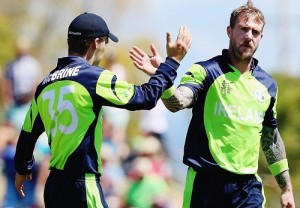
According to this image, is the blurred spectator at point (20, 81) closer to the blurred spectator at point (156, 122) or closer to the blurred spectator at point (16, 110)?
the blurred spectator at point (16, 110)

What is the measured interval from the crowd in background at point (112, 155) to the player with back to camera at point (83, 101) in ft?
19.6

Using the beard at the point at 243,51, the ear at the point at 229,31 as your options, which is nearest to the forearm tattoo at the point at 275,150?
the beard at the point at 243,51

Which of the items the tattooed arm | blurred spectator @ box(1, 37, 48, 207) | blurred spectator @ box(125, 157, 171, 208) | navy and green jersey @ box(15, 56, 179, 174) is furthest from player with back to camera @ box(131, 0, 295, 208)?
blurred spectator @ box(1, 37, 48, 207)

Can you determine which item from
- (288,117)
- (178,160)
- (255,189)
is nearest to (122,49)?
(288,117)

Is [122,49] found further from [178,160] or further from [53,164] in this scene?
[53,164]

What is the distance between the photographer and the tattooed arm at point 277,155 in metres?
9.15

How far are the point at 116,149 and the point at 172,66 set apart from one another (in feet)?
29.5

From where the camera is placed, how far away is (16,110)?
1658 centimetres

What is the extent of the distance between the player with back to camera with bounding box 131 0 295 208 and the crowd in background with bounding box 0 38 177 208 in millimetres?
5413

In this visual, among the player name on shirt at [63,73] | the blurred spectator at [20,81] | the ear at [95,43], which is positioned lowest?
the blurred spectator at [20,81]

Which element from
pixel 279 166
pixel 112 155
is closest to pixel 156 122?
pixel 112 155

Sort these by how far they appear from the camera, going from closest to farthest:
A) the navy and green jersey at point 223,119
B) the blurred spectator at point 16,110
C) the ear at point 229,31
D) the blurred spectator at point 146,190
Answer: the navy and green jersey at point 223,119
the ear at point 229,31
the blurred spectator at point 146,190
the blurred spectator at point 16,110

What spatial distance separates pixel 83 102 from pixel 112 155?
800cm

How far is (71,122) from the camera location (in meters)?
8.10
